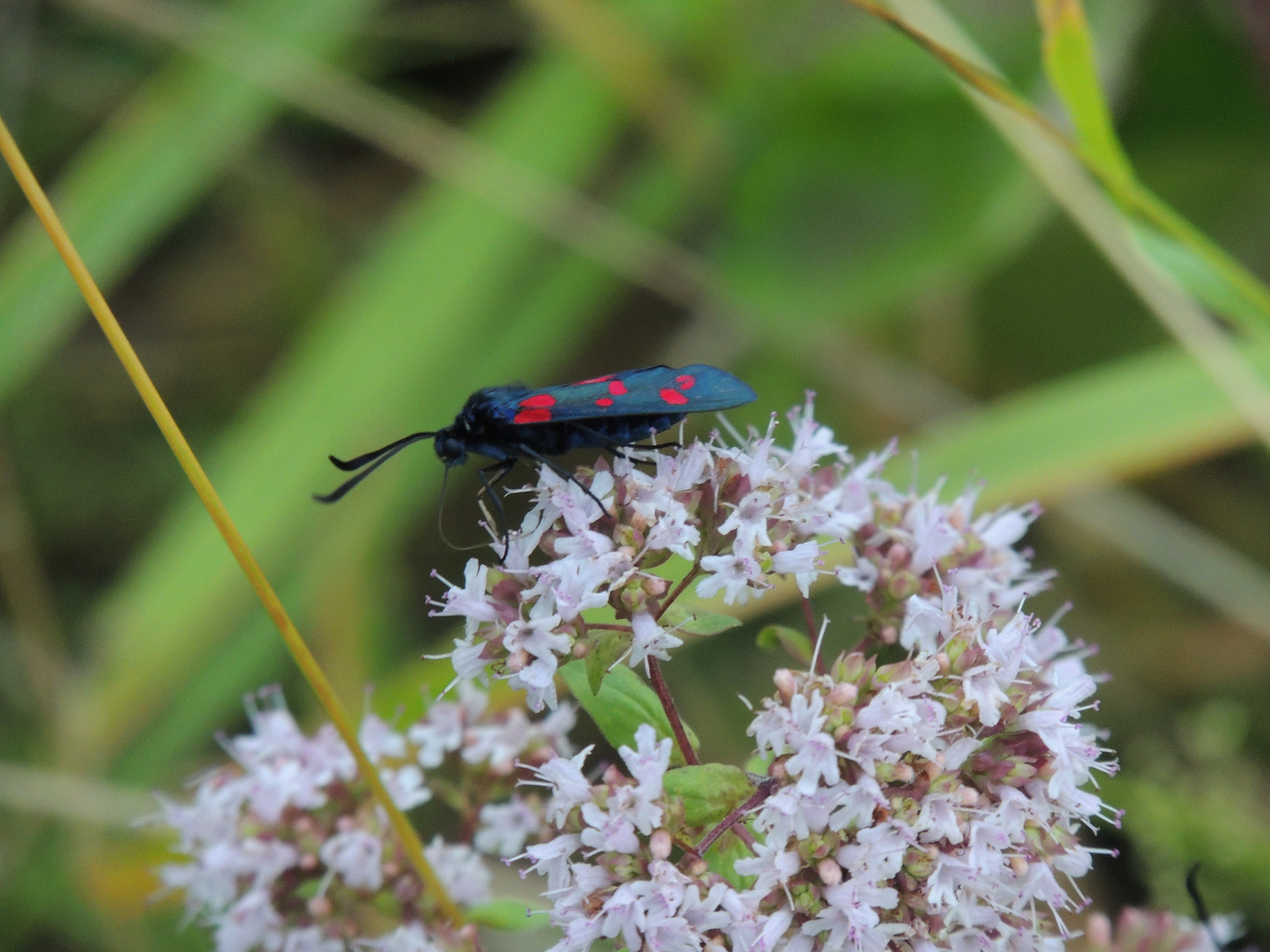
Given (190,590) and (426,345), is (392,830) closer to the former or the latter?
(190,590)

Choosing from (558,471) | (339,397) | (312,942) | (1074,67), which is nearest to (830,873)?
(558,471)

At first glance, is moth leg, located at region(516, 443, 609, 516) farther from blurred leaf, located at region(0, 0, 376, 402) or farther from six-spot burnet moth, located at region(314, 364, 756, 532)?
blurred leaf, located at region(0, 0, 376, 402)

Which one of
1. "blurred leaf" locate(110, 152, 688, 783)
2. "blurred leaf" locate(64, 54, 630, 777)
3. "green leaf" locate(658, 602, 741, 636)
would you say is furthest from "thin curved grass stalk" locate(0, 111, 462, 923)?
"blurred leaf" locate(64, 54, 630, 777)

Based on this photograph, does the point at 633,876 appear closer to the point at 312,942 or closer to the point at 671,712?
the point at 671,712

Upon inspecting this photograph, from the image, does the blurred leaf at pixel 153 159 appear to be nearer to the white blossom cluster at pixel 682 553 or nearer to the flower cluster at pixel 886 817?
the white blossom cluster at pixel 682 553

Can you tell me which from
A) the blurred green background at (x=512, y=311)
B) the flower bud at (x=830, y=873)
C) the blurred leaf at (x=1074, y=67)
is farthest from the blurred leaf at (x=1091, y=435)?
the flower bud at (x=830, y=873)
